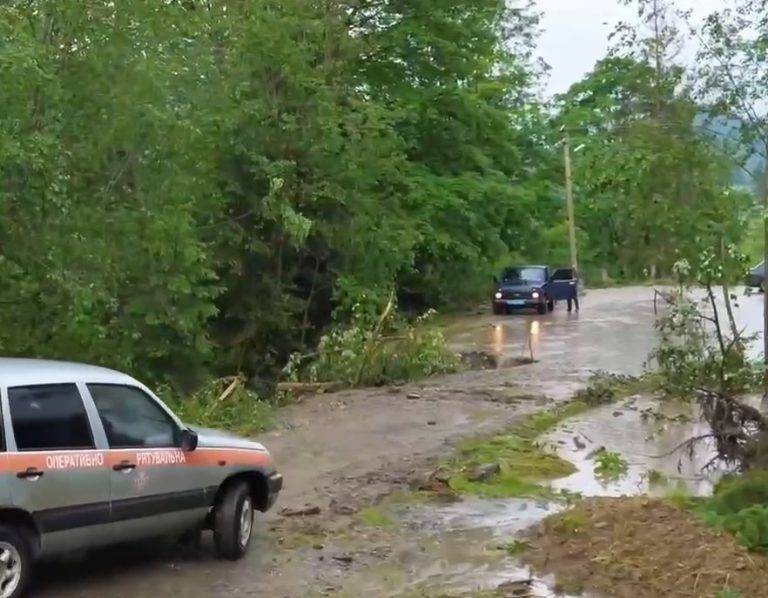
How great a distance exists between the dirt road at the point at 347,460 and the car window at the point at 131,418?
1.09 metres

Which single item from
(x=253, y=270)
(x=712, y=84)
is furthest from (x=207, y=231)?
(x=712, y=84)

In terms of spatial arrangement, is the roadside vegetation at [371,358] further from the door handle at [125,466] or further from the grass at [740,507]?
the door handle at [125,466]

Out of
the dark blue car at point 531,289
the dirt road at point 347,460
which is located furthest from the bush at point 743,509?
the dark blue car at point 531,289

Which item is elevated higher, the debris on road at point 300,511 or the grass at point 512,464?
the debris on road at point 300,511

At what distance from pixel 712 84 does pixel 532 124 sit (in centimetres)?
4328

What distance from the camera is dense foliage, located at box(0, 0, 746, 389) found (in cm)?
1462

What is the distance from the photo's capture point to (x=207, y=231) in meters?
24.7

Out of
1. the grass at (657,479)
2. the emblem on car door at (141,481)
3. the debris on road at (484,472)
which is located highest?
the emblem on car door at (141,481)

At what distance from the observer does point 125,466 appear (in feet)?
26.2

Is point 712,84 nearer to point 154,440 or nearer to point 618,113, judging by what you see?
point 618,113

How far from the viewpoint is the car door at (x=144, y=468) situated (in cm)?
796

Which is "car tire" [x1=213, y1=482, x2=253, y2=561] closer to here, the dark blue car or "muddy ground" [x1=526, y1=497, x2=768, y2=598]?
"muddy ground" [x1=526, y1=497, x2=768, y2=598]

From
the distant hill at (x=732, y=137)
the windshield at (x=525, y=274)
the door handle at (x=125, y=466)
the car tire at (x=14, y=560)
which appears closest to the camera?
the car tire at (x=14, y=560)

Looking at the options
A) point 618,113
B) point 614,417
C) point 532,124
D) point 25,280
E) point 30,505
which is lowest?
point 614,417
